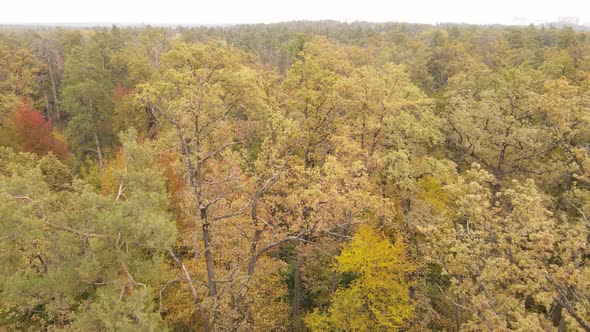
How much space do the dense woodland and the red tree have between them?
0.50ft

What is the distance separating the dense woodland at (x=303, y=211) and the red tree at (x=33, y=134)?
153 mm

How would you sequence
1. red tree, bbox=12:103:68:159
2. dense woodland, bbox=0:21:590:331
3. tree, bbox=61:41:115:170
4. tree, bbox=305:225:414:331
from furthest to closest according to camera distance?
1. tree, bbox=61:41:115:170
2. red tree, bbox=12:103:68:159
3. tree, bbox=305:225:414:331
4. dense woodland, bbox=0:21:590:331

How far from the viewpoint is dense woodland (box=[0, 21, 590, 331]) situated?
34.8 ft

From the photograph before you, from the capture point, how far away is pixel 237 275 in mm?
13117

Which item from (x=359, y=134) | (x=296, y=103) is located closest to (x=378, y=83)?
(x=359, y=134)

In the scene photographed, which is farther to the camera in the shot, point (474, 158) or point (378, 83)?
point (474, 158)

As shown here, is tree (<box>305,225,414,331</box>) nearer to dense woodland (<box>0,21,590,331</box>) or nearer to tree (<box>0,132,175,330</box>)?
dense woodland (<box>0,21,590,331</box>)

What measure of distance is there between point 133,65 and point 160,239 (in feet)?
96.9

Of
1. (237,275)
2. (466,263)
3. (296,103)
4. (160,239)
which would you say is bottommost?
(237,275)

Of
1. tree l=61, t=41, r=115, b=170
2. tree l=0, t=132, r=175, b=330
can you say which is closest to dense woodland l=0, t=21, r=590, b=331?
tree l=0, t=132, r=175, b=330

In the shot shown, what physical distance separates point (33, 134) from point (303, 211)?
24777mm

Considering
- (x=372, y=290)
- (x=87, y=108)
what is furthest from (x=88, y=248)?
(x=87, y=108)

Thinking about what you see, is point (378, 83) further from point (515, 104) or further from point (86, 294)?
point (86, 294)

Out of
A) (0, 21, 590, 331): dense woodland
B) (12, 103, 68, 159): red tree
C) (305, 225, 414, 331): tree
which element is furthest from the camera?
(12, 103, 68, 159): red tree
